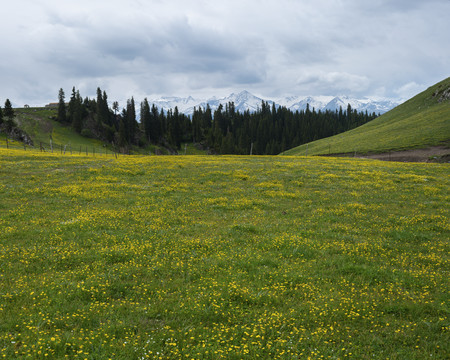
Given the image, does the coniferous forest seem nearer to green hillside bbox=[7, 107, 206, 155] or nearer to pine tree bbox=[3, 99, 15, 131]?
green hillside bbox=[7, 107, 206, 155]

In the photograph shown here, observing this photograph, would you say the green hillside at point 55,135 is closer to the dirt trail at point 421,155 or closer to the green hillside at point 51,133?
the green hillside at point 51,133

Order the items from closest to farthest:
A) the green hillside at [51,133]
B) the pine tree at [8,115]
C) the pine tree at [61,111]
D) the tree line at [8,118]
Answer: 1. the tree line at [8,118]
2. the pine tree at [8,115]
3. the green hillside at [51,133]
4. the pine tree at [61,111]

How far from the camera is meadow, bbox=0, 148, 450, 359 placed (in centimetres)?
639

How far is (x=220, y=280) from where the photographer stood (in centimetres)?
895

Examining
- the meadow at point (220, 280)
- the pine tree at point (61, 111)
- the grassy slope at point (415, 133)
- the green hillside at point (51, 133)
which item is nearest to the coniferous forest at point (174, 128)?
the pine tree at point (61, 111)

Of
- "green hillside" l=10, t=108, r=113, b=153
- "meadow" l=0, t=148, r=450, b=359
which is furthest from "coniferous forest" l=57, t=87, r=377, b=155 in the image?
"meadow" l=0, t=148, r=450, b=359

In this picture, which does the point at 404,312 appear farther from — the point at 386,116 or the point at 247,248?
the point at 386,116

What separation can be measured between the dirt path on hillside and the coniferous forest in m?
64.9

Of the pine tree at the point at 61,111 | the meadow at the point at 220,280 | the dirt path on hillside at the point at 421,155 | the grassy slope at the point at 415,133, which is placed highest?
the pine tree at the point at 61,111

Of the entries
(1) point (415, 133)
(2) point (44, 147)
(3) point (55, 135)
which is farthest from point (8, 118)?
(1) point (415, 133)

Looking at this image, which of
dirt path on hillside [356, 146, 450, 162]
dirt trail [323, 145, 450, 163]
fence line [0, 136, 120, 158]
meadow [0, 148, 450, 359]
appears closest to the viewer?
meadow [0, 148, 450, 359]

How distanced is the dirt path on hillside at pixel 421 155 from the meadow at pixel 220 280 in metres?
51.9

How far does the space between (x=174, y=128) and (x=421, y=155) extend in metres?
132

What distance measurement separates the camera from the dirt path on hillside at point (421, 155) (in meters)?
59.7
